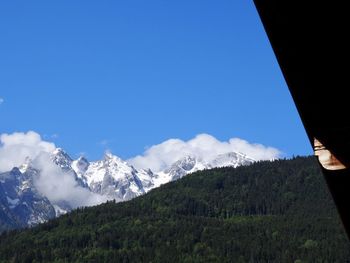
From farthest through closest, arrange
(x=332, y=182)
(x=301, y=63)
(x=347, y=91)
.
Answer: (x=332, y=182), (x=347, y=91), (x=301, y=63)

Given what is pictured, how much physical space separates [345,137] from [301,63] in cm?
98

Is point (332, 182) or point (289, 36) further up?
point (289, 36)

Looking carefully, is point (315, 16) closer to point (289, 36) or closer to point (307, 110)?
point (289, 36)

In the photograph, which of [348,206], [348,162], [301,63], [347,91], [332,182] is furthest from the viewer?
[348,206]

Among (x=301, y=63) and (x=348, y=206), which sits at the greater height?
(x=301, y=63)

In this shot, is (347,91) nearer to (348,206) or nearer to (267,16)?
(267,16)

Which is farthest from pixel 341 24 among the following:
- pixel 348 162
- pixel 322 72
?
pixel 348 162

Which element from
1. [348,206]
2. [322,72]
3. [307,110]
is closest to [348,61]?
[322,72]

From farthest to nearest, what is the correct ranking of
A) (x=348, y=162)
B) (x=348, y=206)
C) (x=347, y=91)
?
(x=348, y=206)
(x=348, y=162)
(x=347, y=91)

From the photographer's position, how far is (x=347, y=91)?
5418 mm

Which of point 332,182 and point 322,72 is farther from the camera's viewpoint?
point 332,182

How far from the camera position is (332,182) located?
638 cm

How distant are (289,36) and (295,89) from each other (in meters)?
0.67

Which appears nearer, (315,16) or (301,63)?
(315,16)
